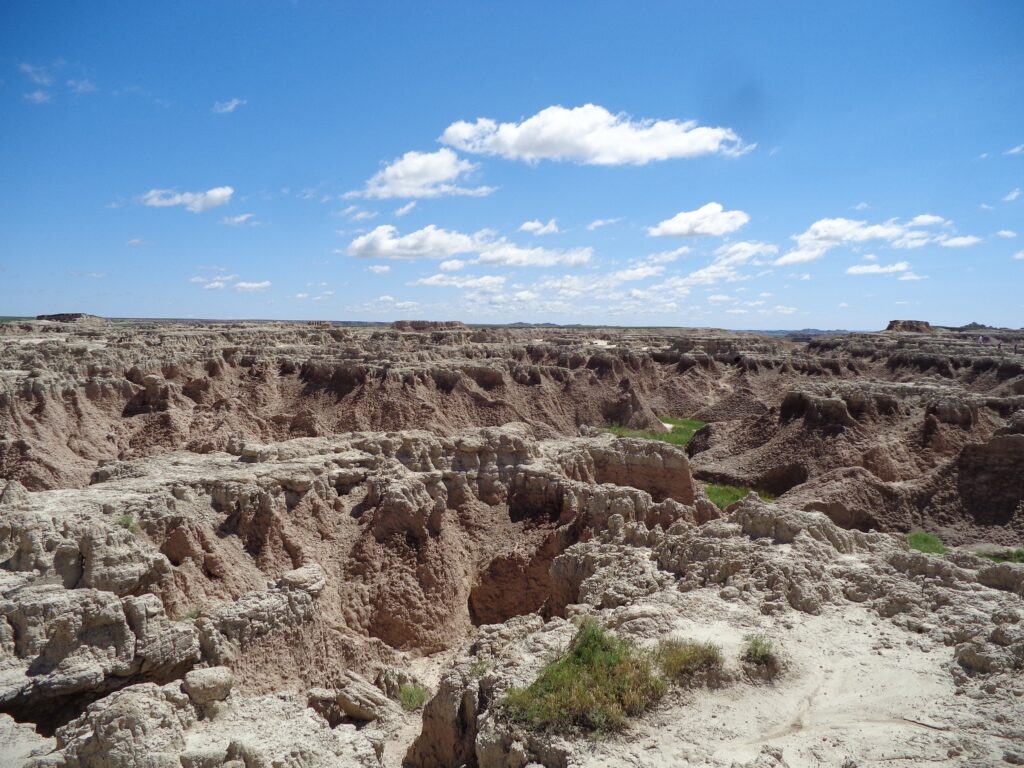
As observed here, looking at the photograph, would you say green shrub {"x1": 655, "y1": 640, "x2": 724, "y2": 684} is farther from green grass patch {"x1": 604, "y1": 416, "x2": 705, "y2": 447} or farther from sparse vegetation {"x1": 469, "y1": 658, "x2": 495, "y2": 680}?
green grass patch {"x1": 604, "y1": 416, "x2": 705, "y2": 447}

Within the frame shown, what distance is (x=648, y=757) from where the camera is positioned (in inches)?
297

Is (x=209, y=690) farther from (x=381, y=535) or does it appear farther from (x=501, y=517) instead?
(x=501, y=517)

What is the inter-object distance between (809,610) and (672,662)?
10.7 feet

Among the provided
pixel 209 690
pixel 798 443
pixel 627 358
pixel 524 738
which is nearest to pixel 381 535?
pixel 209 690

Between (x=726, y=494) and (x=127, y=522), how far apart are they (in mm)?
23395

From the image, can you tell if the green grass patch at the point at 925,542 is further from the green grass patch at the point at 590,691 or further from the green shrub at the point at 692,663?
the green grass patch at the point at 590,691

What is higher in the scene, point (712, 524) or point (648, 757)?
point (712, 524)

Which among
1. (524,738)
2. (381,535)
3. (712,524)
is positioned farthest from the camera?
(381,535)

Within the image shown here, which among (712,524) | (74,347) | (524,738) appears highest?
(74,347)

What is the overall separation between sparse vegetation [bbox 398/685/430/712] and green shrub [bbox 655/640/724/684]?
4.65 meters

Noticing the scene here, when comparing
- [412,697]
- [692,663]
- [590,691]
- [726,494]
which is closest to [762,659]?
[692,663]

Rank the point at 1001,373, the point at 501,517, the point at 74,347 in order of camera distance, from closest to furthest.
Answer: the point at 501,517 → the point at 74,347 → the point at 1001,373

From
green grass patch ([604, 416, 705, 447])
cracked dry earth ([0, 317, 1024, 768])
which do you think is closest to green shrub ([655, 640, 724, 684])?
cracked dry earth ([0, 317, 1024, 768])

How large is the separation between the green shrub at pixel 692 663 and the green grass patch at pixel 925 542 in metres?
15.6
